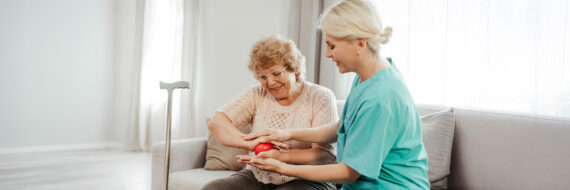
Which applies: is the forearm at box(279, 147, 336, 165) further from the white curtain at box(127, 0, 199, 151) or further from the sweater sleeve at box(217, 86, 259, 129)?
the white curtain at box(127, 0, 199, 151)

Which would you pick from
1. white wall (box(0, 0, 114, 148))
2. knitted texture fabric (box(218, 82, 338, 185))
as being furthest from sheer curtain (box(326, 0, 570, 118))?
white wall (box(0, 0, 114, 148))

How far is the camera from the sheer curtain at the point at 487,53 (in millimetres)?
2338

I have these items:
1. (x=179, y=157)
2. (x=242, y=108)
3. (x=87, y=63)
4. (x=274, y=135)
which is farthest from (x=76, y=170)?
(x=274, y=135)

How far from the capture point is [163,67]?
17.4 ft

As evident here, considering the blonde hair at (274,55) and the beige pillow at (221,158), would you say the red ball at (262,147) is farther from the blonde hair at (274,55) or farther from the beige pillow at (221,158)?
the beige pillow at (221,158)

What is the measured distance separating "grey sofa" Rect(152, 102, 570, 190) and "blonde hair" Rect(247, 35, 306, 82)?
74 cm

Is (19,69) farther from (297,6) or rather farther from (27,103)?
(297,6)

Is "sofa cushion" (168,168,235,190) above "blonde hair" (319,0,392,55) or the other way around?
the other way around

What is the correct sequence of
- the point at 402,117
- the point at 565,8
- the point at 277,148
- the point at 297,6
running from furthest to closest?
the point at 297,6 < the point at 565,8 < the point at 277,148 < the point at 402,117

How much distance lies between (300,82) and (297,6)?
176 centimetres

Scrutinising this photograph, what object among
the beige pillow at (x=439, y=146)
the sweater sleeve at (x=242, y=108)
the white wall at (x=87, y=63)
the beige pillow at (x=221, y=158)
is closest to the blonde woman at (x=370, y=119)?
the sweater sleeve at (x=242, y=108)

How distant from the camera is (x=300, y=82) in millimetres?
2023

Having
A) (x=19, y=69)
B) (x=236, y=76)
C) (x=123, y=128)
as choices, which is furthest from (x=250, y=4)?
(x=19, y=69)

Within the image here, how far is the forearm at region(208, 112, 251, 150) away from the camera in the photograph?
1.84 m
